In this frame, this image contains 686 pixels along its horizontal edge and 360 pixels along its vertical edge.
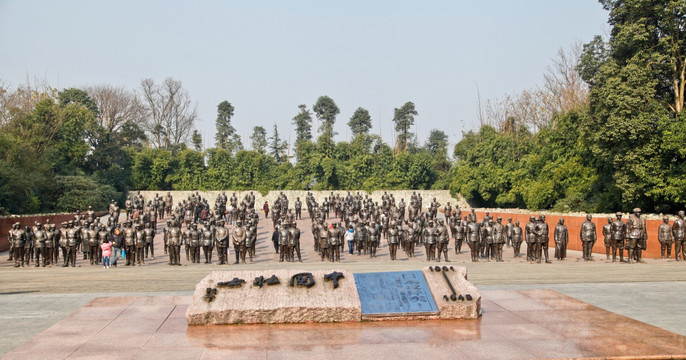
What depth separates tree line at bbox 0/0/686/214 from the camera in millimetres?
21891

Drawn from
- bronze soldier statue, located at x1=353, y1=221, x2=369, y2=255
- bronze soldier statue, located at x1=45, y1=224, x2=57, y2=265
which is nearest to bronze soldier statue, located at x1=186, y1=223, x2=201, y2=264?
bronze soldier statue, located at x1=45, y1=224, x2=57, y2=265

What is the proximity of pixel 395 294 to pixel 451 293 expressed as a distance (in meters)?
0.76

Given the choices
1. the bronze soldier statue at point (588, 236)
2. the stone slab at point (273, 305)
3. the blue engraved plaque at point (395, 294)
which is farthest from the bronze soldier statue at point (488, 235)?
the stone slab at point (273, 305)

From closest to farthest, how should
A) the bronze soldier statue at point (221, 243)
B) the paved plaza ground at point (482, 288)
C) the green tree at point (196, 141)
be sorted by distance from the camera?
the paved plaza ground at point (482, 288) < the bronze soldier statue at point (221, 243) < the green tree at point (196, 141)

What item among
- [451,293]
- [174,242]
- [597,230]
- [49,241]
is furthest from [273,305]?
[597,230]

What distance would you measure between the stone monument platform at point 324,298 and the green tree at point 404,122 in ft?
171

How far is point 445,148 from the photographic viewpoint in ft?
181

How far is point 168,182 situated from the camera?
48.5m

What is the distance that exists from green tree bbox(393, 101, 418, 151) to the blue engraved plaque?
51.8 m

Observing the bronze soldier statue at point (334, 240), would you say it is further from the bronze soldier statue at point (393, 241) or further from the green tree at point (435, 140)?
the green tree at point (435, 140)

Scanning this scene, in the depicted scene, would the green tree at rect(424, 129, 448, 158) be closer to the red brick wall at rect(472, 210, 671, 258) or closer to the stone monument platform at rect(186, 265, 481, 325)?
the red brick wall at rect(472, 210, 671, 258)

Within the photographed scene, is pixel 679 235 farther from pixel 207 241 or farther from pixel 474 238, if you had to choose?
pixel 207 241

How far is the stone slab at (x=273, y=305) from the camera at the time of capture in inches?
295

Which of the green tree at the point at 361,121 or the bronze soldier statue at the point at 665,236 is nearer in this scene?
the bronze soldier statue at the point at 665,236
